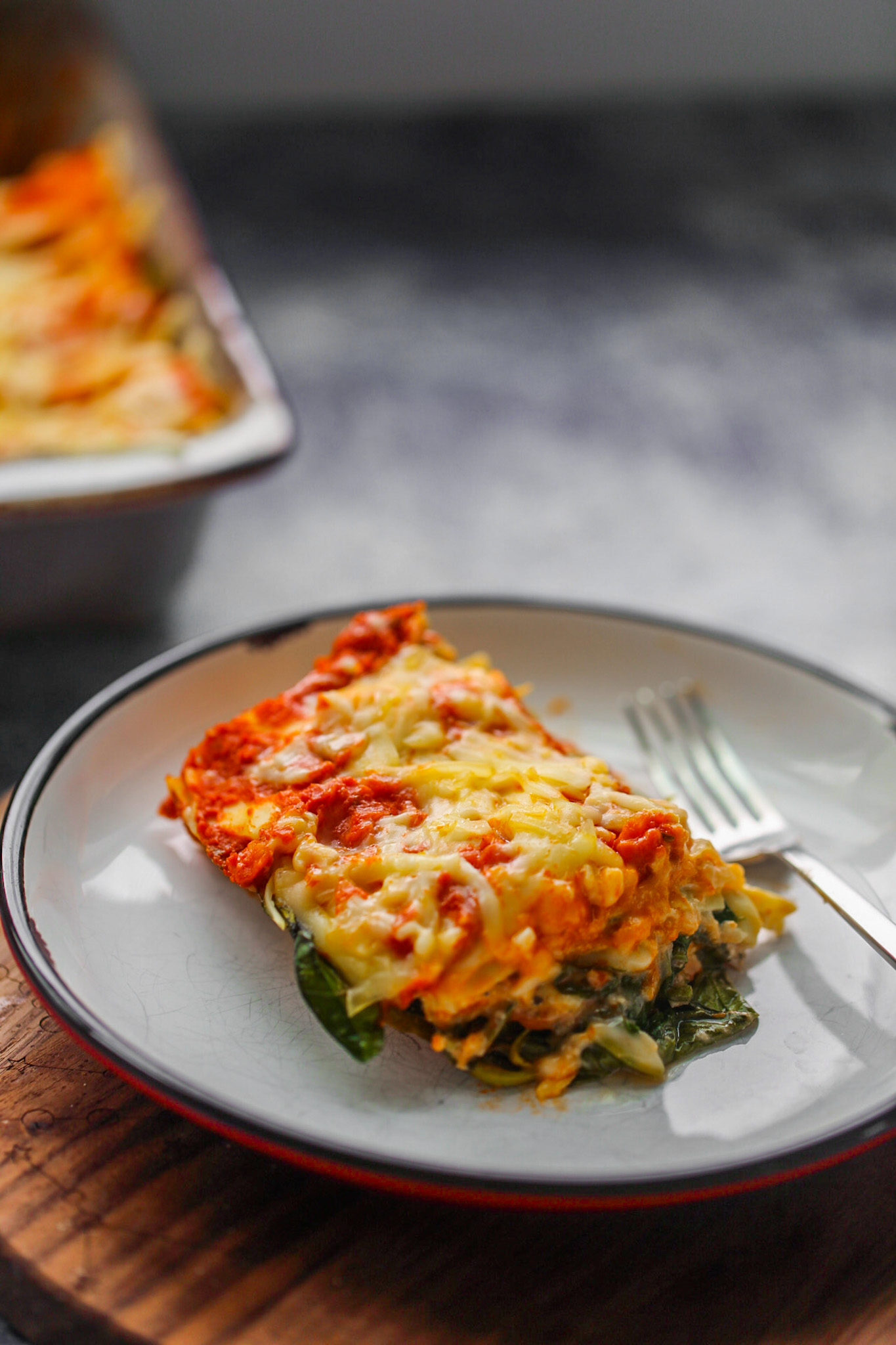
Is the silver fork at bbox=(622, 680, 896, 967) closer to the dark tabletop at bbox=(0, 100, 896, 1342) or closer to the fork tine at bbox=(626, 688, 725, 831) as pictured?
the fork tine at bbox=(626, 688, 725, 831)

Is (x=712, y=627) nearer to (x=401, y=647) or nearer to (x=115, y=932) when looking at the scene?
(x=401, y=647)

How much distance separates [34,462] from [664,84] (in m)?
5.13

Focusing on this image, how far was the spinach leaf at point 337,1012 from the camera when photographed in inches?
63.5

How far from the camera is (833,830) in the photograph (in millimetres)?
2174

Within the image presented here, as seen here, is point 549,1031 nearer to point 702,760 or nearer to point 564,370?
point 702,760

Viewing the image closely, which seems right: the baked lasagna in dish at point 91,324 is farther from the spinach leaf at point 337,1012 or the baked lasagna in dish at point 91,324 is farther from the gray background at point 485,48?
the gray background at point 485,48

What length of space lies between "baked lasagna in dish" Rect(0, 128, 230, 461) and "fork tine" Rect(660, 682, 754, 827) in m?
1.19

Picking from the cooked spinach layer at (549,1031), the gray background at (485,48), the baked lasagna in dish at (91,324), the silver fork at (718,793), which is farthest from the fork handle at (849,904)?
the gray background at (485,48)

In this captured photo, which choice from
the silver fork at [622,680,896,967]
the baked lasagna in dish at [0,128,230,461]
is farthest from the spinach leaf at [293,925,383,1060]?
the baked lasagna in dish at [0,128,230,461]

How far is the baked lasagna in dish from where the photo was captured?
3.11 meters

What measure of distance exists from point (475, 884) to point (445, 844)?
0.10m

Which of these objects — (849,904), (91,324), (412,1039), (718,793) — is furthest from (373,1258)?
(91,324)

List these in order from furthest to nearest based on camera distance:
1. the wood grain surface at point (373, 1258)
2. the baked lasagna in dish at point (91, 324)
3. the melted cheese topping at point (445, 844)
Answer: the baked lasagna in dish at point (91, 324)
the melted cheese topping at point (445, 844)
the wood grain surface at point (373, 1258)

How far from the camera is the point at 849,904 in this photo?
192 cm
